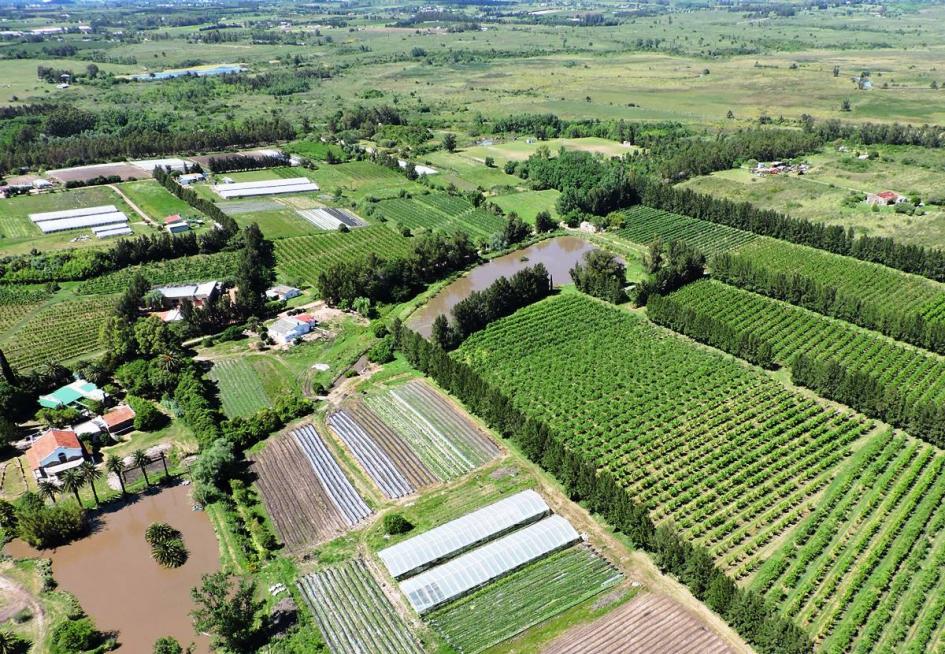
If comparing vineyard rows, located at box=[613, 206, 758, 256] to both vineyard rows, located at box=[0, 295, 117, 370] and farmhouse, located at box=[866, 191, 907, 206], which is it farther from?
vineyard rows, located at box=[0, 295, 117, 370]

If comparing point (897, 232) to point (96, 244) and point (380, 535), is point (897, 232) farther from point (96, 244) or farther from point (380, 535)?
point (96, 244)

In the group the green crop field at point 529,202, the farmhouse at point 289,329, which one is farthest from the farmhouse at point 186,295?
the green crop field at point 529,202

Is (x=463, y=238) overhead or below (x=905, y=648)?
overhead

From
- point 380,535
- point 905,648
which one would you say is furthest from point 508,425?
point 905,648

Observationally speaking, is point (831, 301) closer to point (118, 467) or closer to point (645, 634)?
point (645, 634)

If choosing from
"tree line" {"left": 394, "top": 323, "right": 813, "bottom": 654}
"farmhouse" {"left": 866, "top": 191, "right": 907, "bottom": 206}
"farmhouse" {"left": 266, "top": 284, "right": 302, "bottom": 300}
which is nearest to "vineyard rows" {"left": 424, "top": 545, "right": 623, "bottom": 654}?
"tree line" {"left": 394, "top": 323, "right": 813, "bottom": 654}

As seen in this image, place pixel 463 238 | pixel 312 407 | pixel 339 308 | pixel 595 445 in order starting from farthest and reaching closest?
pixel 463 238, pixel 339 308, pixel 312 407, pixel 595 445
